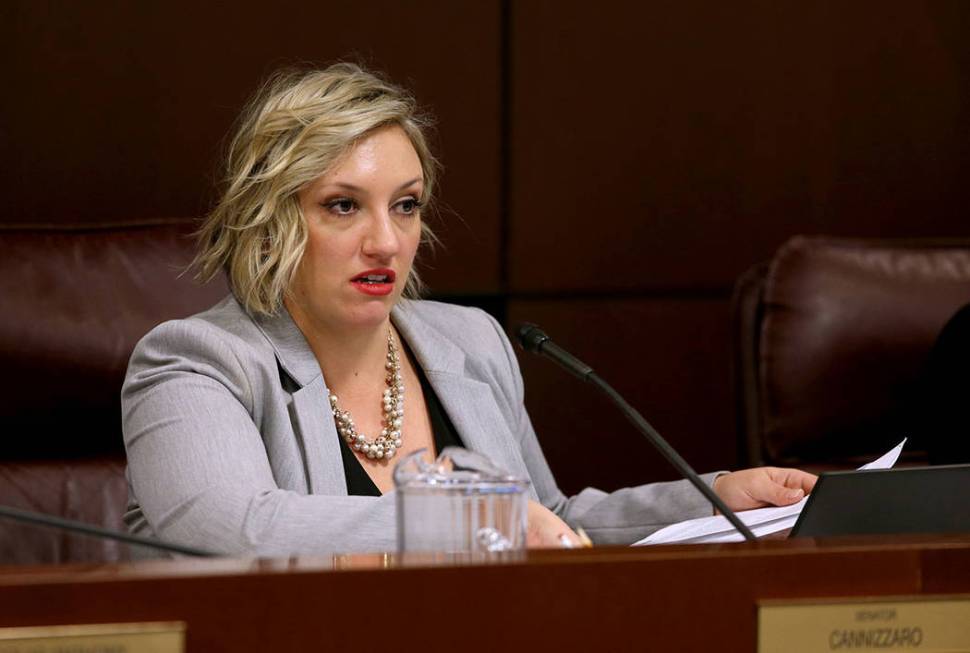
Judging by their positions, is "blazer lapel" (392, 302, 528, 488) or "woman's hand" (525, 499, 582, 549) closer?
"woman's hand" (525, 499, 582, 549)

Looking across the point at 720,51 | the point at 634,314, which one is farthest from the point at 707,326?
the point at 720,51

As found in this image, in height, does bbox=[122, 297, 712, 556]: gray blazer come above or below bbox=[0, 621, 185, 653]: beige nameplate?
above

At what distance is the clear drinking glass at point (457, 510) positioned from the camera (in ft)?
3.07

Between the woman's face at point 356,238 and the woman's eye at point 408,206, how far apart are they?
2 cm

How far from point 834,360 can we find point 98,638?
173 centimetres

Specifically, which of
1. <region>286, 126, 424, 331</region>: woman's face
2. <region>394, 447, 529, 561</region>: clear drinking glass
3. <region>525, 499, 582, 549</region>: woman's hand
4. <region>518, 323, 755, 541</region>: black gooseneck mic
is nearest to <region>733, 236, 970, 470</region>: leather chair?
<region>286, 126, 424, 331</region>: woman's face

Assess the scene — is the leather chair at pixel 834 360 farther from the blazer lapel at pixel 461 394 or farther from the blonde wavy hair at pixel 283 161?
the blonde wavy hair at pixel 283 161

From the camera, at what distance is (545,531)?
3.82ft

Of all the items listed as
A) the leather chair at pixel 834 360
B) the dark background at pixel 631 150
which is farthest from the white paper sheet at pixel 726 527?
the dark background at pixel 631 150

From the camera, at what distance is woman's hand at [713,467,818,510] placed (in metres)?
1.52

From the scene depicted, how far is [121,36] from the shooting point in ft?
8.20

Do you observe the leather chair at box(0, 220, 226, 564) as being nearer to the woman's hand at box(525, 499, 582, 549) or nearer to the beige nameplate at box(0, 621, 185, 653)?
the woman's hand at box(525, 499, 582, 549)

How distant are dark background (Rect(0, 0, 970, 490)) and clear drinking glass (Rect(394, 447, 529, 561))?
66.5 inches

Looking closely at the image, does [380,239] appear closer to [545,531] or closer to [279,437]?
[279,437]
